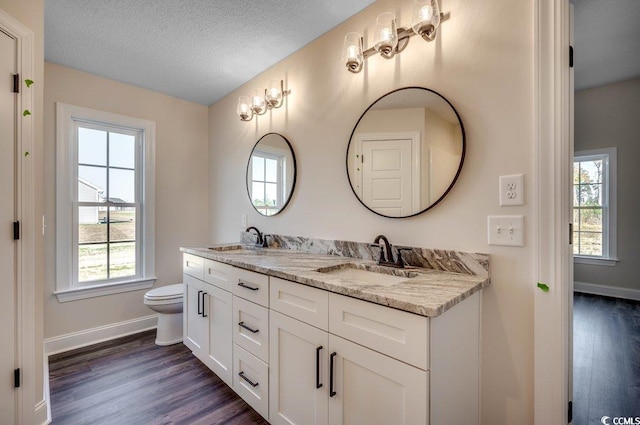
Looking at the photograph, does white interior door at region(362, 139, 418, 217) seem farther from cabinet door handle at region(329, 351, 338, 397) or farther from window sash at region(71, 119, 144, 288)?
window sash at region(71, 119, 144, 288)

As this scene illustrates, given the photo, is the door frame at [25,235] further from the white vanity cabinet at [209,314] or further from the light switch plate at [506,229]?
the light switch plate at [506,229]

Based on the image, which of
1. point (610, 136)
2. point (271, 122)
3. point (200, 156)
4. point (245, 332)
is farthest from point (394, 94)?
point (610, 136)

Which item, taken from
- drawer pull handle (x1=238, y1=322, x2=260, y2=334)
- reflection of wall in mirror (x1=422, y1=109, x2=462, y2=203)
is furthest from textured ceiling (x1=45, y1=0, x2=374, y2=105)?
drawer pull handle (x1=238, y1=322, x2=260, y2=334)

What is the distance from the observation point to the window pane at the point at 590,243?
13.3 feet

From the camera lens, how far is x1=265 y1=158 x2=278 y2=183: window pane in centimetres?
254

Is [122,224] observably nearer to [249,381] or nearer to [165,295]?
[165,295]

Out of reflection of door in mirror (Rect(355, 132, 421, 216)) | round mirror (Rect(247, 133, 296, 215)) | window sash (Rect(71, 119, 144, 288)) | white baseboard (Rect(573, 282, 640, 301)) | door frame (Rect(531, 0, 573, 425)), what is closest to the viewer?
door frame (Rect(531, 0, 573, 425))

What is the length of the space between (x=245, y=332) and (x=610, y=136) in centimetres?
500

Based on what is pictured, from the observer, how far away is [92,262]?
2752 millimetres

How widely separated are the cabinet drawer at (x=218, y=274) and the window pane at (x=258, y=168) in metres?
0.93

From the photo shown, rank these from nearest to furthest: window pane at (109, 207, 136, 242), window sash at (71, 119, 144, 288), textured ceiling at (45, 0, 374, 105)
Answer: textured ceiling at (45, 0, 374, 105), window sash at (71, 119, 144, 288), window pane at (109, 207, 136, 242)

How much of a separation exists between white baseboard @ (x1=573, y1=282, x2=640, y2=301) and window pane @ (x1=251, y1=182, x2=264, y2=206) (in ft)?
15.1

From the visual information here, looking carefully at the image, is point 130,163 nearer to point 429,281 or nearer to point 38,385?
point 38,385

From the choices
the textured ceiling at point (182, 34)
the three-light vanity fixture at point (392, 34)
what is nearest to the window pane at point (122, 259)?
the textured ceiling at point (182, 34)
